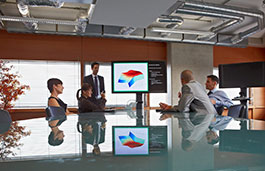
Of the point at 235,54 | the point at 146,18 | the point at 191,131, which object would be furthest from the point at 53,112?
the point at 235,54

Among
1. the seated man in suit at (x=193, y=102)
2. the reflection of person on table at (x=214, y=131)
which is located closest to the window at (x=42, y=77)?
the seated man in suit at (x=193, y=102)

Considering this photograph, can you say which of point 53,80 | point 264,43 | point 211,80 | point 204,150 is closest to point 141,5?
point 211,80

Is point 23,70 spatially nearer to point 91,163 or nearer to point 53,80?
point 53,80

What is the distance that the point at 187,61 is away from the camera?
6.80m

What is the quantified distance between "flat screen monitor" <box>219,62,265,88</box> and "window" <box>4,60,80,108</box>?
392 centimetres

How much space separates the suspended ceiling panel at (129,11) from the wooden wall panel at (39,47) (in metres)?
1.71

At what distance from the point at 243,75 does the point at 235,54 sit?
3599 mm

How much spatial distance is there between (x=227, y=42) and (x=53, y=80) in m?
5.77

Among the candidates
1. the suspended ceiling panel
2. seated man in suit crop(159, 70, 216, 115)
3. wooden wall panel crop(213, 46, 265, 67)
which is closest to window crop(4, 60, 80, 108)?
the suspended ceiling panel

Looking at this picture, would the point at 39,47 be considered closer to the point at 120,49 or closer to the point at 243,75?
the point at 120,49

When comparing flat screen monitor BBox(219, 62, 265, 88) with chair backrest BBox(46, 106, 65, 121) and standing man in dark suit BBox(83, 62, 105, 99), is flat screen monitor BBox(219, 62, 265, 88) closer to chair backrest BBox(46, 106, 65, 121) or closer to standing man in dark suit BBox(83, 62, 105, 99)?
standing man in dark suit BBox(83, 62, 105, 99)

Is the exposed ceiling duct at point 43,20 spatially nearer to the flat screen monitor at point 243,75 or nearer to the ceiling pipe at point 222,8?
the ceiling pipe at point 222,8

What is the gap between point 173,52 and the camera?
661 cm

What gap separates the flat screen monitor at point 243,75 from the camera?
412cm
